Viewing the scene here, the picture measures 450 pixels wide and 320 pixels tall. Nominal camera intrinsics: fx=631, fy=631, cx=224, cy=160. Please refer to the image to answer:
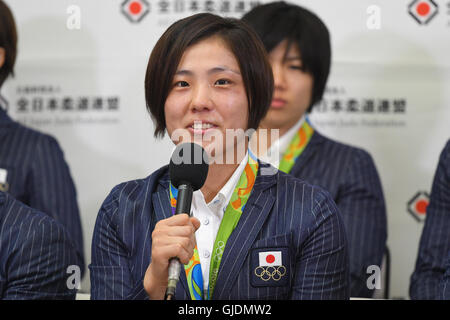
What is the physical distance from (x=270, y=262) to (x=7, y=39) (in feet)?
3.57

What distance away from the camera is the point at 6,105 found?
6.84ft

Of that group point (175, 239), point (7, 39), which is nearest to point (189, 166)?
point (175, 239)

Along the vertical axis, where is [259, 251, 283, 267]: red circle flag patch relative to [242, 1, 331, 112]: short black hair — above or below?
below

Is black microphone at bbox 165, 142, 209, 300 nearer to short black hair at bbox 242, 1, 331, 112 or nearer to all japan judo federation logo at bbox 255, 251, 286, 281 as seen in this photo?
all japan judo federation logo at bbox 255, 251, 286, 281

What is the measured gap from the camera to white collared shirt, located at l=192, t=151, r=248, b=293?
43.4 inches

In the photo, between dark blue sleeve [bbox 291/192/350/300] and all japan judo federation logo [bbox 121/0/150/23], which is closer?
dark blue sleeve [bbox 291/192/350/300]

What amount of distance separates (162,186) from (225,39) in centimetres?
29

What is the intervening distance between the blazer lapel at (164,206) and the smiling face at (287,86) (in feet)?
2.22

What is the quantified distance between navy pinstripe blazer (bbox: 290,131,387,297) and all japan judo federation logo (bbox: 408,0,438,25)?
1.32 ft

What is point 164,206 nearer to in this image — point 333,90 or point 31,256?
point 31,256

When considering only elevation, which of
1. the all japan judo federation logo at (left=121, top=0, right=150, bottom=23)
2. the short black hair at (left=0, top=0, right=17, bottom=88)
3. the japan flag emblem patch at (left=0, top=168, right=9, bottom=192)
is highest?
the all japan judo federation logo at (left=121, top=0, right=150, bottom=23)

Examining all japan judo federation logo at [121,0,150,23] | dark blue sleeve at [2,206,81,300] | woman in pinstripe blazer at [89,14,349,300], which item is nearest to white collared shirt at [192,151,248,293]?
woman in pinstripe blazer at [89,14,349,300]

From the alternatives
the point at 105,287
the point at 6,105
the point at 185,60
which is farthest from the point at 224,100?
the point at 6,105

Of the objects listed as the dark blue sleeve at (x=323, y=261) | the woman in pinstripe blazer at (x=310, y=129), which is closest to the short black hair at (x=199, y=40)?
the dark blue sleeve at (x=323, y=261)
